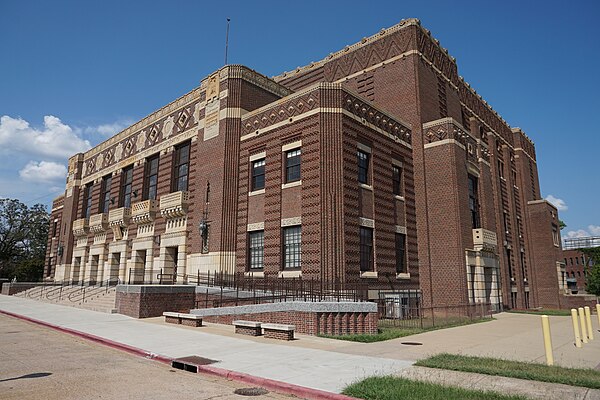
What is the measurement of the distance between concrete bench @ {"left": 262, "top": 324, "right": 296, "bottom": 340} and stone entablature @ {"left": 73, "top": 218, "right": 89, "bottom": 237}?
31359 mm

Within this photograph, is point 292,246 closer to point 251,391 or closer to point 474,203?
point 474,203

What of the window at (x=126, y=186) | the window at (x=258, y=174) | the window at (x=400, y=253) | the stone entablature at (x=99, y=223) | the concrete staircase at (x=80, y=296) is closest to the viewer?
the concrete staircase at (x=80, y=296)

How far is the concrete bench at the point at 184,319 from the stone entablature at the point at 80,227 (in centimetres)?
2500

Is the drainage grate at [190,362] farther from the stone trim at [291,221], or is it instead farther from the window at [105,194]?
the window at [105,194]

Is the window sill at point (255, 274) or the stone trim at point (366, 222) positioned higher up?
the stone trim at point (366, 222)

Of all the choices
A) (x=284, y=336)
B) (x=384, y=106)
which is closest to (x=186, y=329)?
(x=284, y=336)

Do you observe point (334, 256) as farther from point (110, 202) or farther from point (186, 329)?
point (110, 202)

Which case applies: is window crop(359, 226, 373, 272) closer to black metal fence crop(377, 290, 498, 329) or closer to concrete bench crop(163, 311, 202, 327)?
black metal fence crop(377, 290, 498, 329)

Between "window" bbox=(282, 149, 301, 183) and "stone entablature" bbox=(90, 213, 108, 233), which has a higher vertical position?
"window" bbox=(282, 149, 301, 183)

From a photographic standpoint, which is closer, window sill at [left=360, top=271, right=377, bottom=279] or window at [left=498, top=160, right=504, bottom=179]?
window sill at [left=360, top=271, right=377, bottom=279]

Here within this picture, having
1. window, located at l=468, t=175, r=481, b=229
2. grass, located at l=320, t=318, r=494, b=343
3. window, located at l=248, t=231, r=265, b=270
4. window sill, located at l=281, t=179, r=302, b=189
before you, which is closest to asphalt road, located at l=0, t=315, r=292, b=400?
grass, located at l=320, t=318, r=494, b=343

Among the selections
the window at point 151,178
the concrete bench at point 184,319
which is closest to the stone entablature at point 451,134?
the concrete bench at point 184,319

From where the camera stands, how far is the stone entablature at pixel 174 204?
2795cm

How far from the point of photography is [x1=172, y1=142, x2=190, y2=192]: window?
30.1 m
